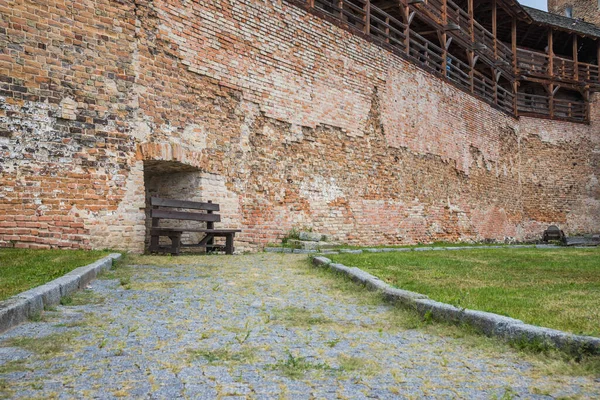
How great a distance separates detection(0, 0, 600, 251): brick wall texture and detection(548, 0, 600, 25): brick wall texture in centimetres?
2009

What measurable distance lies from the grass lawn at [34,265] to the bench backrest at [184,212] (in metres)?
1.30

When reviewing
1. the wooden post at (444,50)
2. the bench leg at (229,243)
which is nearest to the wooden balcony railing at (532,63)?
the wooden post at (444,50)

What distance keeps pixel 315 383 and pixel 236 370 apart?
0.44m

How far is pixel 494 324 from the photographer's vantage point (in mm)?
3324

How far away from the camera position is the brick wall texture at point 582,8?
1225 inches

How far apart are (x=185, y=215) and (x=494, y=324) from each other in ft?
20.5

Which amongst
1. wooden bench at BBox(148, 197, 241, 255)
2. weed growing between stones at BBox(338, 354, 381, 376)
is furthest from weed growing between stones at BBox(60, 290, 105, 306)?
wooden bench at BBox(148, 197, 241, 255)

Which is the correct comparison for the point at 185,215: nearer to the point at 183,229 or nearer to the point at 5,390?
the point at 183,229

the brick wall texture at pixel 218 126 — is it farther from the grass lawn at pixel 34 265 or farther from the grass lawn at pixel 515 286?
the grass lawn at pixel 515 286

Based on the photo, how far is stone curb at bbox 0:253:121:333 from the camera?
10.7 feet

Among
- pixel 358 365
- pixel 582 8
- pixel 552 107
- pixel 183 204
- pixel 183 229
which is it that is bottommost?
pixel 358 365

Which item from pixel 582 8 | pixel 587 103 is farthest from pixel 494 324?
pixel 582 8

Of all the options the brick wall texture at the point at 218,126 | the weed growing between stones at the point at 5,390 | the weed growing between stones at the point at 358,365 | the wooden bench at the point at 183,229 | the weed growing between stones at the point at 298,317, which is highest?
the brick wall texture at the point at 218,126

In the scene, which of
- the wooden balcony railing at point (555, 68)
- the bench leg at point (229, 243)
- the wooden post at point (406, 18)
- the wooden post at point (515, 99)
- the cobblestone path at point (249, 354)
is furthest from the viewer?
the wooden balcony railing at point (555, 68)
